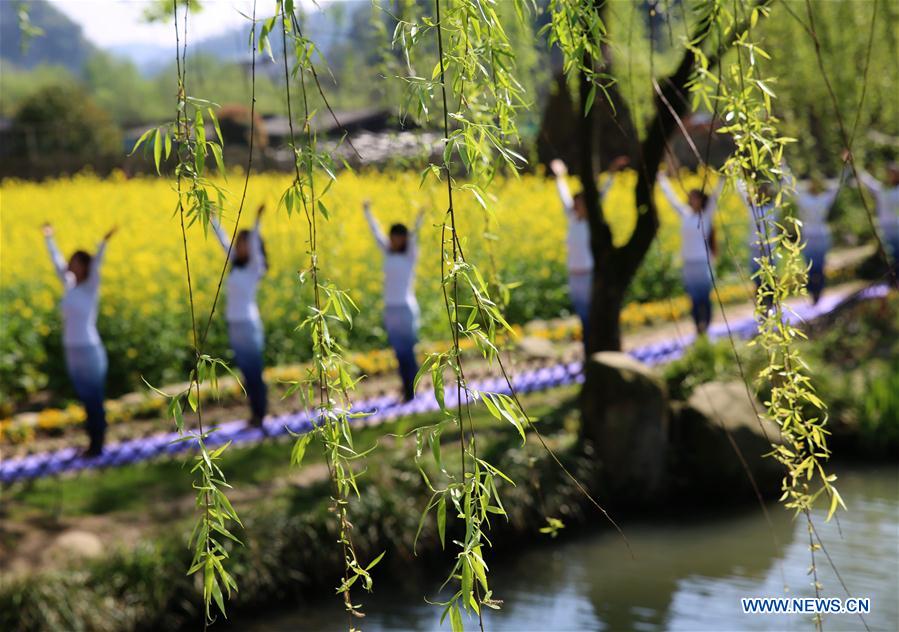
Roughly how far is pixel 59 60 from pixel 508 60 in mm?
150315

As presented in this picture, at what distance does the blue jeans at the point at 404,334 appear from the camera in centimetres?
775

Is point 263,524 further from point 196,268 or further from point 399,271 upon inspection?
point 196,268

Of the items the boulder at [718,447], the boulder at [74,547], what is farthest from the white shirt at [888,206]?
the boulder at [74,547]

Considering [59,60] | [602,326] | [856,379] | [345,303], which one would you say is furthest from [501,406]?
[59,60]

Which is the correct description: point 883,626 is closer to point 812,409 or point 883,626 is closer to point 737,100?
point 812,409

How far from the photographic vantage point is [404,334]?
778cm

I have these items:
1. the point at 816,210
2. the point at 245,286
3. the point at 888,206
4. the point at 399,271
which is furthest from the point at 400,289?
the point at 888,206

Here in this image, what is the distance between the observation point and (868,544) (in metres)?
6.32

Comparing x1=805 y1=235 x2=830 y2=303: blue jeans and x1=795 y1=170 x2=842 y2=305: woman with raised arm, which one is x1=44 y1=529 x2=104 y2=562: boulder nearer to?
x1=795 y1=170 x2=842 y2=305: woman with raised arm

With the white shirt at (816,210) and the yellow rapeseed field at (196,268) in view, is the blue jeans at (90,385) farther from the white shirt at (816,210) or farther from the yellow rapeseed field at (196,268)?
the white shirt at (816,210)

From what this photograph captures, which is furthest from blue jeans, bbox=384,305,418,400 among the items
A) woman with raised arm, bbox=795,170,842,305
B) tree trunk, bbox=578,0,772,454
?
woman with raised arm, bbox=795,170,842,305

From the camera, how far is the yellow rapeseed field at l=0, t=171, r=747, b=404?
9234 millimetres

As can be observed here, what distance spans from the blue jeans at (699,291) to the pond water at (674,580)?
2671 mm

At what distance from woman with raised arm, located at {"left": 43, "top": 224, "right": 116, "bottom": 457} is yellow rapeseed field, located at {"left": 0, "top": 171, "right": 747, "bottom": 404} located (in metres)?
1.27
